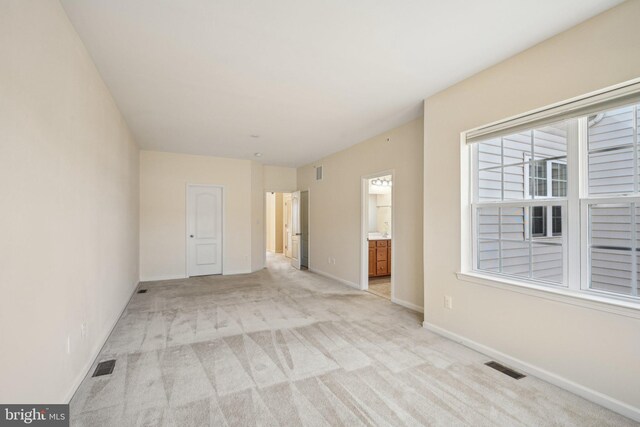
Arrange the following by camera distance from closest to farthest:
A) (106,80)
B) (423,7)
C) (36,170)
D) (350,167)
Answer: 1. (36,170)
2. (423,7)
3. (106,80)
4. (350,167)

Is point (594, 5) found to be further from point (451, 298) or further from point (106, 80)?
point (106, 80)

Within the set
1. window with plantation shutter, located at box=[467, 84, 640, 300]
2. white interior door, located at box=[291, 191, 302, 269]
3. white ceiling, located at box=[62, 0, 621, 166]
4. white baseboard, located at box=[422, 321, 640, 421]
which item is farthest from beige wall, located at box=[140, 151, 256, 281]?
window with plantation shutter, located at box=[467, 84, 640, 300]

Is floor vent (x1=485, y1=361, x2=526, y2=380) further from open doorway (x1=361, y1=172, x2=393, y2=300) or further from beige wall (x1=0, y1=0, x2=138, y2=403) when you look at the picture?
beige wall (x1=0, y1=0, x2=138, y2=403)

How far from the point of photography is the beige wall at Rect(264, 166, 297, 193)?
284 inches

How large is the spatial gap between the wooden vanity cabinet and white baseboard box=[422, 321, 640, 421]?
2.74m

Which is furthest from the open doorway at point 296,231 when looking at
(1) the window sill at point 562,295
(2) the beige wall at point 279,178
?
(1) the window sill at point 562,295

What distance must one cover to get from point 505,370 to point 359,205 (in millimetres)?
3173

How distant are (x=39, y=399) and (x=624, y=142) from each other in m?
3.91

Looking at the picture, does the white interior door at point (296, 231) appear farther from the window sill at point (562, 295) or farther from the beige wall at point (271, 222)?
the window sill at point (562, 295)

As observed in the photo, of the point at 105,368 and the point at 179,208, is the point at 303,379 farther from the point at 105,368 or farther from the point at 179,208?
the point at 179,208

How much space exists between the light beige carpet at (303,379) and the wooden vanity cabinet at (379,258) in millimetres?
1982

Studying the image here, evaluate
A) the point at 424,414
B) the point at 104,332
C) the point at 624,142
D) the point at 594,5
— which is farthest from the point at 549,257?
the point at 104,332

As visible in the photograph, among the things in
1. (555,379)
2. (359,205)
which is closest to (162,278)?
(359,205)

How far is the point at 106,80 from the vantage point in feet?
9.17
